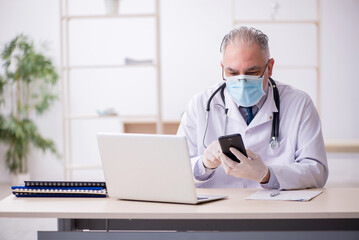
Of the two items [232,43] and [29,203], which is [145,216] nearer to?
[29,203]

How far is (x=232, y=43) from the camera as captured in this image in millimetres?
2305

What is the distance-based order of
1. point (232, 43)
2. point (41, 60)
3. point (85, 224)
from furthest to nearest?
point (41, 60), point (232, 43), point (85, 224)

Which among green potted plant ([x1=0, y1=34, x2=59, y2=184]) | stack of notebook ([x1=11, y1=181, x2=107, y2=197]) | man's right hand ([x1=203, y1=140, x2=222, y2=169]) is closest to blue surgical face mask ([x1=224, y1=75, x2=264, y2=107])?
man's right hand ([x1=203, y1=140, x2=222, y2=169])

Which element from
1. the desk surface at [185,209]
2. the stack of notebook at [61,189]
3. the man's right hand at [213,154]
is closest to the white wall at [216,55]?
the man's right hand at [213,154]

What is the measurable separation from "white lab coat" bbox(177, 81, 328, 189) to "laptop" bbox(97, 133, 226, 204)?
410 millimetres

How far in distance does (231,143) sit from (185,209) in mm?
286

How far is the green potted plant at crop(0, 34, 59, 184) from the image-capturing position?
5.96m

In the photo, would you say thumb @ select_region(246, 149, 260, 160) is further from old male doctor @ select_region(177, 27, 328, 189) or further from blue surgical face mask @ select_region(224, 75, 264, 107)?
blue surgical face mask @ select_region(224, 75, 264, 107)

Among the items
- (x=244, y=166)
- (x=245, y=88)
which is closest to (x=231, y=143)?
(x=244, y=166)

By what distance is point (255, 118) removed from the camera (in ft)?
7.66

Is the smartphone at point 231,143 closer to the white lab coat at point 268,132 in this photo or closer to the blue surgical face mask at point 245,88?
the white lab coat at point 268,132

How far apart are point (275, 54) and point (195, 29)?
95 cm

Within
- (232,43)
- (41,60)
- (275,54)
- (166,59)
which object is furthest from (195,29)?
(232,43)

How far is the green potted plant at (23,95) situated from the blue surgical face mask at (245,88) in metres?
4.00
